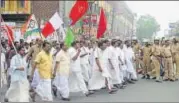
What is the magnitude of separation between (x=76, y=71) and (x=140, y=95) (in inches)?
83.3

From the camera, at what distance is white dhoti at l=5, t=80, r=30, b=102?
11164 mm

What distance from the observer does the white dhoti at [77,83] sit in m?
13.9

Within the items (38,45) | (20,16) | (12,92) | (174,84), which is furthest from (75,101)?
(20,16)

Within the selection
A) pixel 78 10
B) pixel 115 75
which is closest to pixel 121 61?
pixel 115 75

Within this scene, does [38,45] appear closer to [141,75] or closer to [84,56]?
Result: [84,56]

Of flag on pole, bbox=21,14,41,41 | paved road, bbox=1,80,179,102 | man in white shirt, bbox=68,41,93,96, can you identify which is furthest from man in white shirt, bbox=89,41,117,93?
flag on pole, bbox=21,14,41,41

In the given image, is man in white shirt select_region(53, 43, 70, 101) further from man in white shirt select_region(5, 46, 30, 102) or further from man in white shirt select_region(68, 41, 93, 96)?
man in white shirt select_region(5, 46, 30, 102)

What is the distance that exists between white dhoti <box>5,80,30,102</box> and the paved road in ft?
6.45

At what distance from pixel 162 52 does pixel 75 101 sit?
295 inches

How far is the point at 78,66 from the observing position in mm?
13984

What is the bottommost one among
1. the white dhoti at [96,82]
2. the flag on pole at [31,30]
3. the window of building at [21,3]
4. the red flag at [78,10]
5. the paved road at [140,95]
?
the paved road at [140,95]

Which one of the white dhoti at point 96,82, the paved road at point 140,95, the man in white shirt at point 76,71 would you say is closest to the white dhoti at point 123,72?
the paved road at point 140,95

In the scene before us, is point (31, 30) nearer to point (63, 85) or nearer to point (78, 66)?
point (78, 66)

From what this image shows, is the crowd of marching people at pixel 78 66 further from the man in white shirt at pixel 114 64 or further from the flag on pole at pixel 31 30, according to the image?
the flag on pole at pixel 31 30
